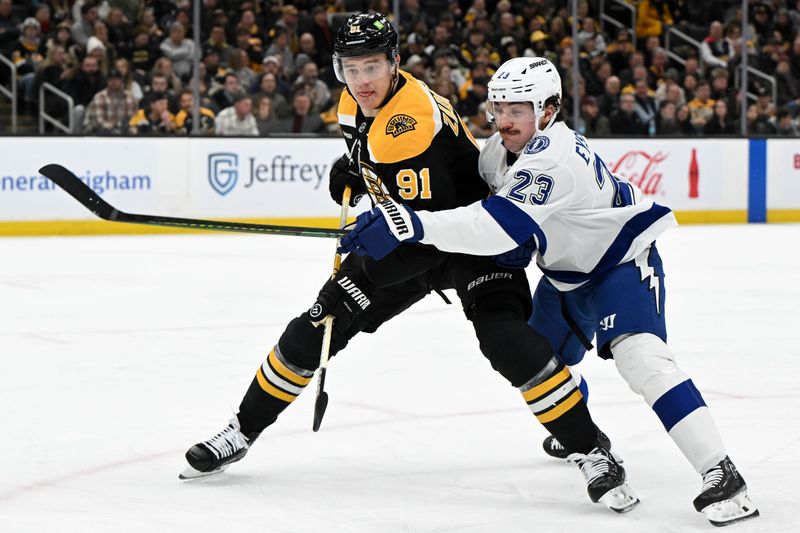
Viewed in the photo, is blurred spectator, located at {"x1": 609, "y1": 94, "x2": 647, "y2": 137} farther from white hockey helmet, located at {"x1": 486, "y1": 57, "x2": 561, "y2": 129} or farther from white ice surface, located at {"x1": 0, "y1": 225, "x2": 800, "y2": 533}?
white hockey helmet, located at {"x1": 486, "y1": 57, "x2": 561, "y2": 129}

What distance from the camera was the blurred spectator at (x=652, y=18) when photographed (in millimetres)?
12070

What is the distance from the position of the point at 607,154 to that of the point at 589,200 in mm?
8273

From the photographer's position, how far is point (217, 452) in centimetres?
279

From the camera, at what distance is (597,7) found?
11852mm

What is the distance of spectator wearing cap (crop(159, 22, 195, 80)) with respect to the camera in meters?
9.63

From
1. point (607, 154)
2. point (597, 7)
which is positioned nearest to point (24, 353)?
point (607, 154)

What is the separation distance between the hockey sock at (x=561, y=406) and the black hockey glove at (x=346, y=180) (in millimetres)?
798

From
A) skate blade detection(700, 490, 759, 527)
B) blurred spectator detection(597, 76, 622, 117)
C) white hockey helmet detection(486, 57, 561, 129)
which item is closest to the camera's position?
skate blade detection(700, 490, 759, 527)

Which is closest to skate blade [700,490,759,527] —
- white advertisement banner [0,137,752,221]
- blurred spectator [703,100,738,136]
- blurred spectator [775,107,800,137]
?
white advertisement banner [0,137,752,221]

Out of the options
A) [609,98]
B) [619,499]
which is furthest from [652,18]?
[619,499]

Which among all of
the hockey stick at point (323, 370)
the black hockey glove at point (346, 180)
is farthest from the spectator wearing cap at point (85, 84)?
the hockey stick at point (323, 370)

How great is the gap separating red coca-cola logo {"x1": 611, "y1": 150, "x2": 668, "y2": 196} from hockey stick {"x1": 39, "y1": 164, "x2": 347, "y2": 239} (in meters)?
8.11

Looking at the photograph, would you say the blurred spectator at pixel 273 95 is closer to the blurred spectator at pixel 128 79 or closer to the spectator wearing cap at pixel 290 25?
the spectator wearing cap at pixel 290 25

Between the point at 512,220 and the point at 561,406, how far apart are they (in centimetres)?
41
